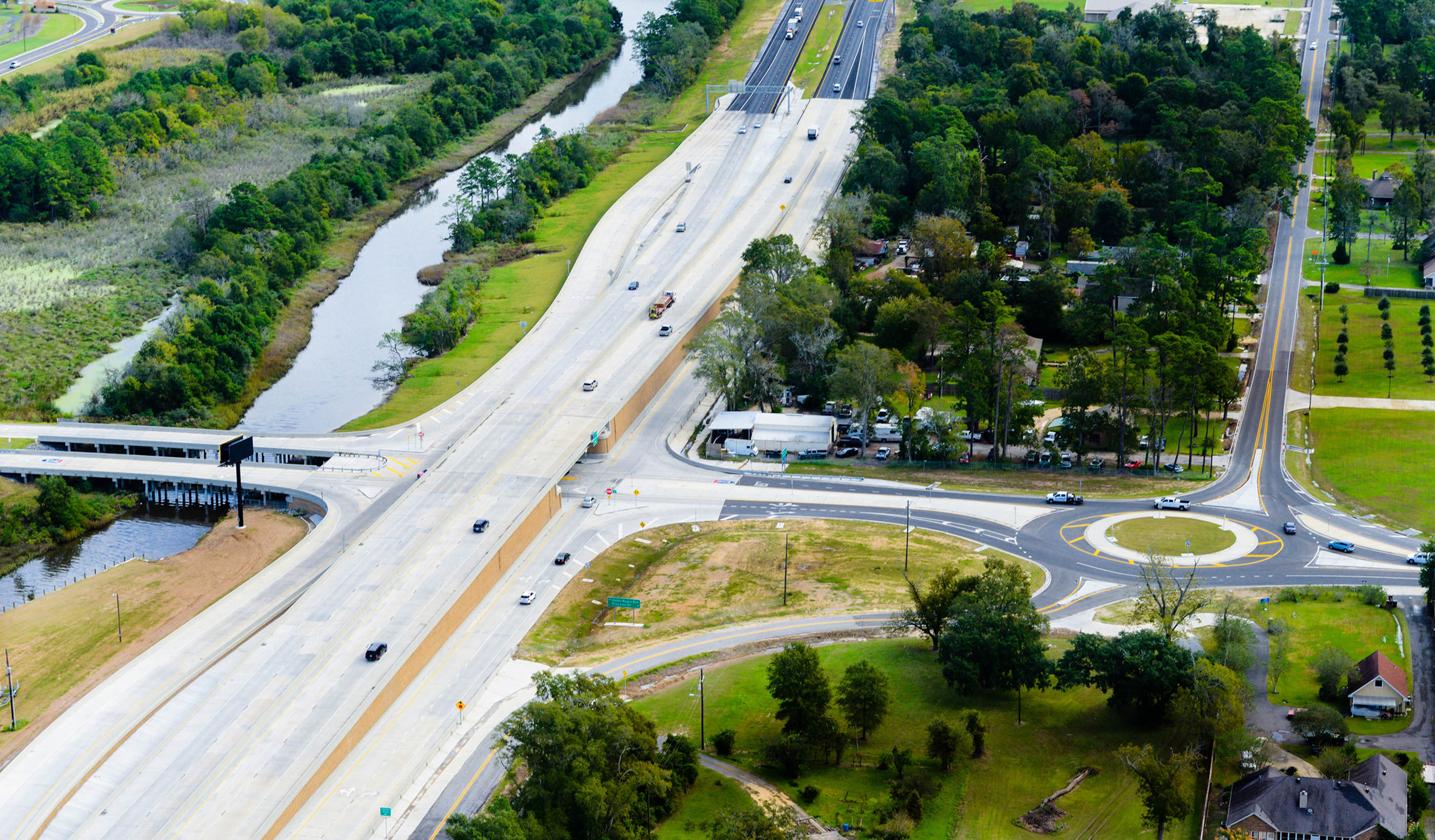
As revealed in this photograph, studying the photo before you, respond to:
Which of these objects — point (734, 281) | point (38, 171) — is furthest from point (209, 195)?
point (734, 281)

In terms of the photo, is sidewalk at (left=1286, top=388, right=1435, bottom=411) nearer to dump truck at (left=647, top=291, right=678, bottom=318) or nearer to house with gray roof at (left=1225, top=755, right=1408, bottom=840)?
dump truck at (left=647, top=291, right=678, bottom=318)

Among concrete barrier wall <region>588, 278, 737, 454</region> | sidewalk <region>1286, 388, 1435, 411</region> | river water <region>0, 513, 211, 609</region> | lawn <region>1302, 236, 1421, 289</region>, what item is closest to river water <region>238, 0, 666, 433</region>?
river water <region>0, 513, 211, 609</region>

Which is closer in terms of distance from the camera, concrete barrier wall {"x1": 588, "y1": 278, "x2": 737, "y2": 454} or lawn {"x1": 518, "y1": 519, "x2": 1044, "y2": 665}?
lawn {"x1": 518, "y1": 519, "x2": 1044, "y2": 665}

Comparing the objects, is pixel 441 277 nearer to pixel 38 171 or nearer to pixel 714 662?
pixel 38 171

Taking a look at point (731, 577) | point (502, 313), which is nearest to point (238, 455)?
point (731, 577)

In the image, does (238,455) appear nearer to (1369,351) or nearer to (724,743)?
(724,743)

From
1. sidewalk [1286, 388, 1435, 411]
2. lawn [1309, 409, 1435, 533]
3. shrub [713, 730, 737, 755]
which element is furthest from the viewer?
sidewalk [1286, 388, 1435, 411]
